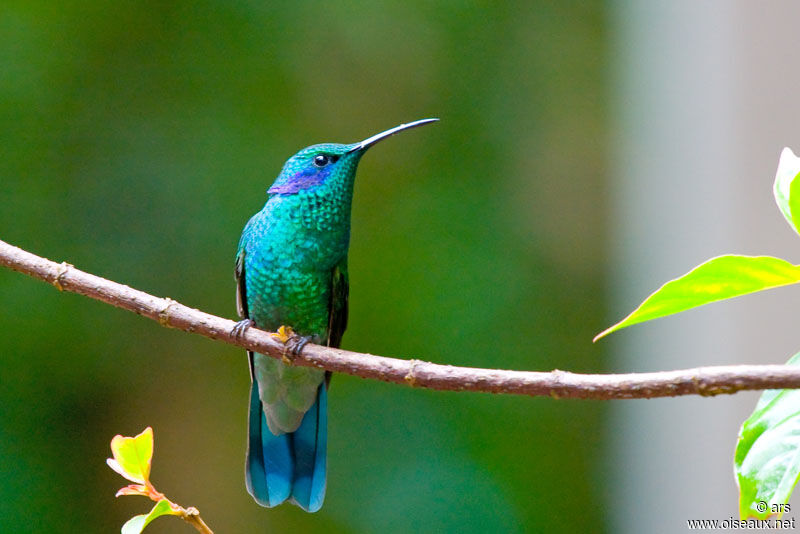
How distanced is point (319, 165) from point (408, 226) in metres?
1.58

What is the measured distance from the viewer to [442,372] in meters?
1.03

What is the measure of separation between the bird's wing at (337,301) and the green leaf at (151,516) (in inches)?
36.7

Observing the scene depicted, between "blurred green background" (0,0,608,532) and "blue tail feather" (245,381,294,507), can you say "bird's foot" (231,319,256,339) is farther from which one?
"blurred green background" (0,0,608,532)

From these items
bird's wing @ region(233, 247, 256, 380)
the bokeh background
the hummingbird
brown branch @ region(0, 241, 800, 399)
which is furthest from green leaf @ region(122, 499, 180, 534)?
the bokeh background

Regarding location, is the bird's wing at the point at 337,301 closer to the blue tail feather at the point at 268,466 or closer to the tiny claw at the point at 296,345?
the blue tail feather at the point at 268,466

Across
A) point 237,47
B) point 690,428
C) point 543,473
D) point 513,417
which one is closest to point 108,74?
point 237,47

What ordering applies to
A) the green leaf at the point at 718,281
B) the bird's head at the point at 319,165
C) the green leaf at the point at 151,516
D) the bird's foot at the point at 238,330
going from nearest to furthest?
the green leaf at the point at 718,281 < the green leaf at the point at 151,516 < the bird's foot at the point at 238,330 < the bird's head at the point at 319,165

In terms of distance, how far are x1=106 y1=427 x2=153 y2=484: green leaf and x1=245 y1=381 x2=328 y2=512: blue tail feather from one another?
2.76 ft

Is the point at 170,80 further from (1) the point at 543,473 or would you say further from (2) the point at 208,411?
(1) the point at 543,473

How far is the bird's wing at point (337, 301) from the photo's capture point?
1879 millimetres

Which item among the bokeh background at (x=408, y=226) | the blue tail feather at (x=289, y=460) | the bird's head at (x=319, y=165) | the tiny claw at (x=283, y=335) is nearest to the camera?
the tiny claw at (x=283, y=335)

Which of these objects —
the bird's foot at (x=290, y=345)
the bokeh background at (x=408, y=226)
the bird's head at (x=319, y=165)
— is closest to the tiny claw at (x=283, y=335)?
the bird's foot at (x=290, y=345)

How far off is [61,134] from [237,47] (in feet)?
2.50

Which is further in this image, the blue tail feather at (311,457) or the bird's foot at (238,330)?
the blue tail feather at (311,457)
